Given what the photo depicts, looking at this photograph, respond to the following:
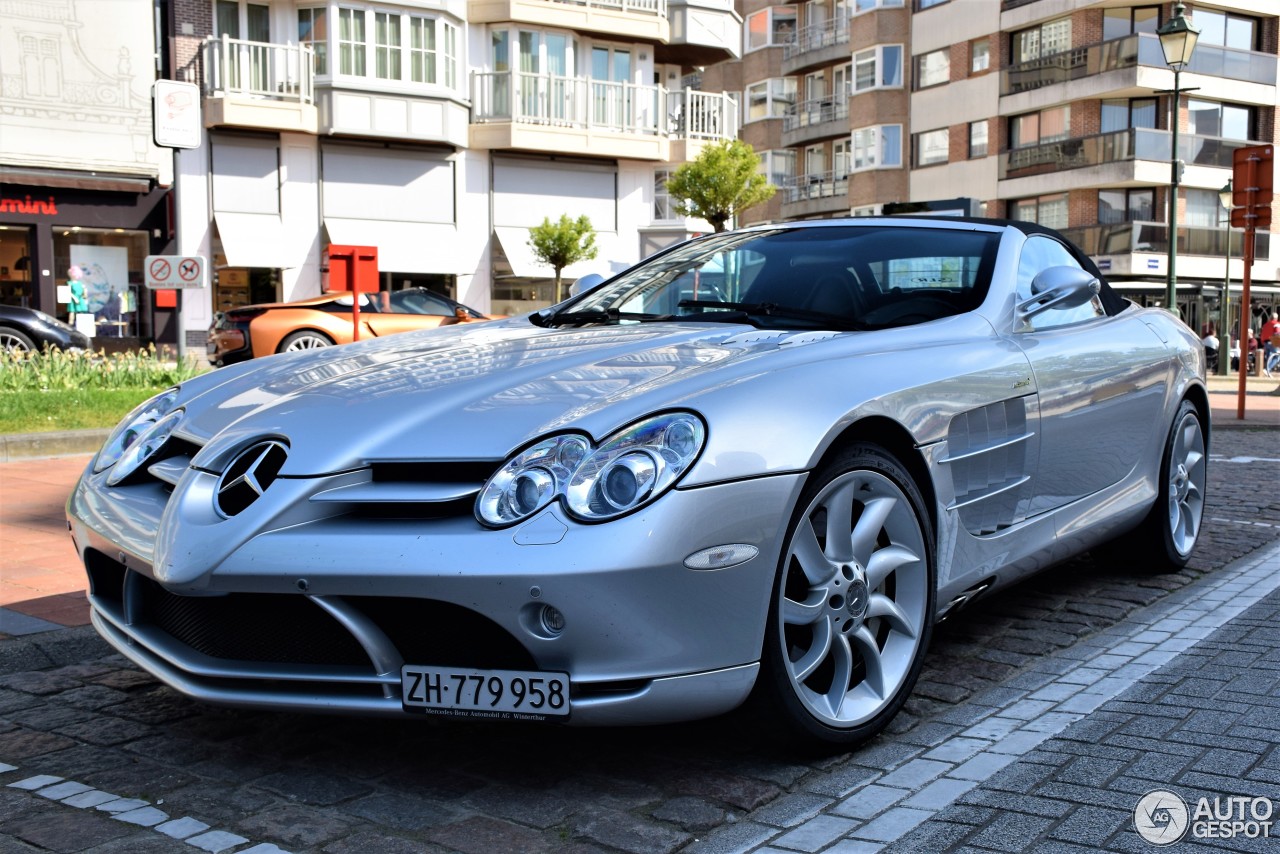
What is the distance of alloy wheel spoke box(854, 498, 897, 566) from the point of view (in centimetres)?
320

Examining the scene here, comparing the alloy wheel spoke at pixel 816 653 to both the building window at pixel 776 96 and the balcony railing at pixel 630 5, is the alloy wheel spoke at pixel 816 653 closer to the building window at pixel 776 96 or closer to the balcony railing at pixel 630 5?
the balcony railing at pixel 630 5

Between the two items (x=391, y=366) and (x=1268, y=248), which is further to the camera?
(x=1268, y=248)

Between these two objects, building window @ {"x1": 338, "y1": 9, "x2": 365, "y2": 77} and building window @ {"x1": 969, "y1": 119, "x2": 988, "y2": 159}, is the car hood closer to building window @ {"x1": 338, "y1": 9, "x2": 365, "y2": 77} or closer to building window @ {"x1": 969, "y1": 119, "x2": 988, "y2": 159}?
building window @ {"x1": 338, "y1": 9, "x2": 365, "y2": 77}

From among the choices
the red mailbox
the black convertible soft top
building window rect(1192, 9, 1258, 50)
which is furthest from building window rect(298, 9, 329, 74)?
building window rect(1192, 9, 1258, 50)

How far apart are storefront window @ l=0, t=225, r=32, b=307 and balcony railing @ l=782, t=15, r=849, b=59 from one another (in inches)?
1347

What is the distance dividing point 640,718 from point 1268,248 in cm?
4655

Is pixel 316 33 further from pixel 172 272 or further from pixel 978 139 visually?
pixel 978 139

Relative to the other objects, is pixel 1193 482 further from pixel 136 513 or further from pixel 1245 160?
pixel 1245 160

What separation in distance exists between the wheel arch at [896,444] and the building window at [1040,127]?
42.8 m

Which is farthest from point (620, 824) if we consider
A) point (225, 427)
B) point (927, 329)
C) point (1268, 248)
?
point (1268, 248)

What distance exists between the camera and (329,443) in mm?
2949

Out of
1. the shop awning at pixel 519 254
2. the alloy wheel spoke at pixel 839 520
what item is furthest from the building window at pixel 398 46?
the alloy wheel spoke at pixel 839 520

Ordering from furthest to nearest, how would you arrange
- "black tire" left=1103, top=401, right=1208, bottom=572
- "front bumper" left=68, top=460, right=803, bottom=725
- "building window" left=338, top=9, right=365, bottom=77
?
"building window" left=338, top=9, right=365, bottom=77 < "black tire" left=1103, top=401, right=1208, bottom=572 < "front bumper" left=68, top=460, right=803, bottom=725

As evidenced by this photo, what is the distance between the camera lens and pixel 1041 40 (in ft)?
144
